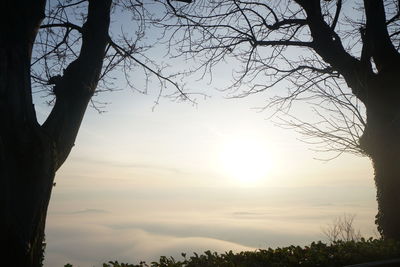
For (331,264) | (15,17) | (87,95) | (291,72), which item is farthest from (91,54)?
(291,72)

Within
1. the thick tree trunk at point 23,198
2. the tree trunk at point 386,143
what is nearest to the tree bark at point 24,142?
the thick tree trunk at point 23,198

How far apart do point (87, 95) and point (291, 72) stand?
638cm

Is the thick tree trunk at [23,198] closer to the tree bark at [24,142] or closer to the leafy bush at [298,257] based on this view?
the tree bark at [24,142]

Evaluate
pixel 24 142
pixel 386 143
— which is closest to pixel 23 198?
pixel 24 142

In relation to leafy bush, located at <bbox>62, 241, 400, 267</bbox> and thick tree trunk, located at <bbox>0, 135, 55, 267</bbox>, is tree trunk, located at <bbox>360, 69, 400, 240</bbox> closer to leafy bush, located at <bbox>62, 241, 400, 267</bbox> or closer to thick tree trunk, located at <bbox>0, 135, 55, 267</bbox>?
leafy bush, located at <bbox>62, 241, 400, 267</bbox>

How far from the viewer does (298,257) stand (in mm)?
5824

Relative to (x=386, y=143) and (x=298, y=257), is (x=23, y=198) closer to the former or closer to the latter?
(x=298, y=257)

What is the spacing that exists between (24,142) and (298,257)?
443cm

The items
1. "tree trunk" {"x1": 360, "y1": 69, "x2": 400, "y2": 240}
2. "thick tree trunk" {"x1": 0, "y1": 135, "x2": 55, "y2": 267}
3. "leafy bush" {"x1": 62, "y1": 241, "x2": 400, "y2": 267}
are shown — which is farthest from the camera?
"tree trunk" {"x1": 360, "y1": 69, "x2": 400, "y2": 240}

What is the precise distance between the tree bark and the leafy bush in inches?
53.5

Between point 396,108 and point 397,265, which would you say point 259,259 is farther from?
point 396,108

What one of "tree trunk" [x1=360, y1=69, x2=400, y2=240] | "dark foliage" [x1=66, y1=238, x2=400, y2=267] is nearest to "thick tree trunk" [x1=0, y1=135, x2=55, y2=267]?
"dark foliage" [x1=66, y1=238, x2=400, y2=267]

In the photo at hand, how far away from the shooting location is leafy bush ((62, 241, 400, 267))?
5.23m

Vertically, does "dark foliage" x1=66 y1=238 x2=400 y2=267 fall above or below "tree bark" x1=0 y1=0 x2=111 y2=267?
below
